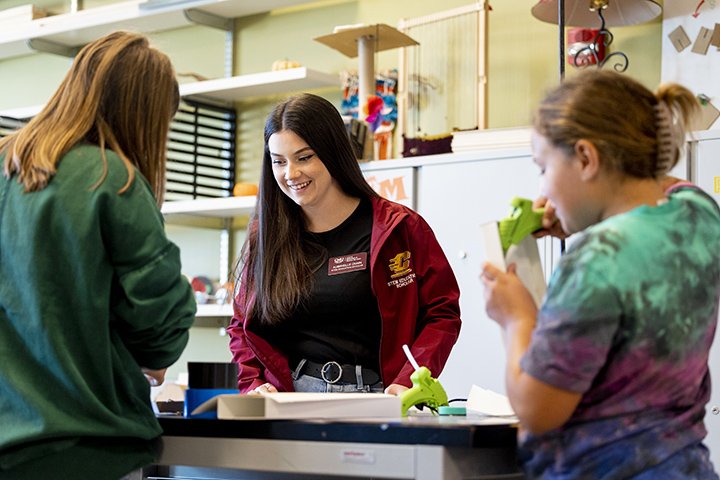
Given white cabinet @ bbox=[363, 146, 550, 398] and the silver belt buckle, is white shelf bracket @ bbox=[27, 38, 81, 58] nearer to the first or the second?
white cabinet @ bbox=[363, 146, 550, 398]

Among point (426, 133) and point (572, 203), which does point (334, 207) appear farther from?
point (426, 133)

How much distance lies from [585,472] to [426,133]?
2.79m

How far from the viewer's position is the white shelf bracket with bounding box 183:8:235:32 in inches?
175

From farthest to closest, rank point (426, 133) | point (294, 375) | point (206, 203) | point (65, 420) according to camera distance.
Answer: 1. point (206, 203)
2. point (426, 133)
3. point (294, 375)
4. point (65, 420)

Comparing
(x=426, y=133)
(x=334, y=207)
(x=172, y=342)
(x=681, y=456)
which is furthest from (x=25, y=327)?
(x=426, y=133)

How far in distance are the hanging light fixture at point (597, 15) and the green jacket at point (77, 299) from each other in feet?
6.80

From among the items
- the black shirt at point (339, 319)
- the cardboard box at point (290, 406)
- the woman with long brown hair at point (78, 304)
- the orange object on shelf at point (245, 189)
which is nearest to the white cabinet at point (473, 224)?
the orange object on shelf at point (245, 189)

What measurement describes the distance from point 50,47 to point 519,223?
394 cm

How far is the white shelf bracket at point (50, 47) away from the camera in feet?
16.0

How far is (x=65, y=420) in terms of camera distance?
1.42 meters

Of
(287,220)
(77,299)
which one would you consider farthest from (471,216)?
(77,299)

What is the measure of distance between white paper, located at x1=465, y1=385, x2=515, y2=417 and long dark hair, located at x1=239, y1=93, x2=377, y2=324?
1.73 feet

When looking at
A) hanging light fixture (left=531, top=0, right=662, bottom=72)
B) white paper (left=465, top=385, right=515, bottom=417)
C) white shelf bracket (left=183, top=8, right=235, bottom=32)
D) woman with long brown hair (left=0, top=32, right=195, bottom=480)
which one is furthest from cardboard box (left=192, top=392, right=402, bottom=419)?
white shelf bracket (left=183, top=8, right=235, bottom=32)

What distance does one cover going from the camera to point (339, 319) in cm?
227
